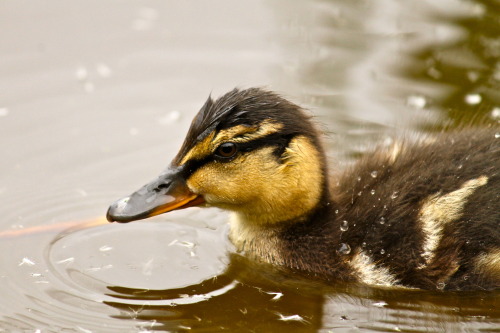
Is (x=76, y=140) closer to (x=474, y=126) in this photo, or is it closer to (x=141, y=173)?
(x=141, y=173)

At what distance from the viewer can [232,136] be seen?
5117 mm

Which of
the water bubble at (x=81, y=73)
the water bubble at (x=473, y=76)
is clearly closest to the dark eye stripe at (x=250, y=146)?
the water bubble at (x=81, y=73)

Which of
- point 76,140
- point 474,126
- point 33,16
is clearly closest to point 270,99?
point 474,126

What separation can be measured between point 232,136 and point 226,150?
0.09 meters

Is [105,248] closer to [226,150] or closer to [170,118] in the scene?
[226,150]

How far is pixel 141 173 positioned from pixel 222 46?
1.82 meters

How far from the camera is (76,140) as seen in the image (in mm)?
6496

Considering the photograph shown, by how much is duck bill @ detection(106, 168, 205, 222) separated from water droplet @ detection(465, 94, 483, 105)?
2524mm

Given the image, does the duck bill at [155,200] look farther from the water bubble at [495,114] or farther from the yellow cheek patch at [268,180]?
the water bubble at [495,114]

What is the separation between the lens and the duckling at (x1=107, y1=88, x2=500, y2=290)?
5016 mm

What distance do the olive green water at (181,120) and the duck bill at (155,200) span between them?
354 mm

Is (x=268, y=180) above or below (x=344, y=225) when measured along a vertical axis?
above

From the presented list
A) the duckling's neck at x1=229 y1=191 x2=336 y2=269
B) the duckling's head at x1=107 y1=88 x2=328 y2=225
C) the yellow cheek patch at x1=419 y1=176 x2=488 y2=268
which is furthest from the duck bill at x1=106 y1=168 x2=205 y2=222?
the yellow cheek patch at x1=419 y1=176 x2=488 y2=268

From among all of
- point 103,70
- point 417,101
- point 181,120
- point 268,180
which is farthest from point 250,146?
point 103,70
